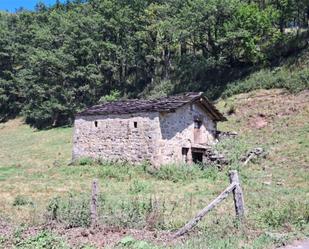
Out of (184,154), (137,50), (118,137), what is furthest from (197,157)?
(137,50)

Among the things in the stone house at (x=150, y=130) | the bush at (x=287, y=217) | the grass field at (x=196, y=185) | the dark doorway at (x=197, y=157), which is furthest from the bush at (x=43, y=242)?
the dark doorway at (x=197, y=157)

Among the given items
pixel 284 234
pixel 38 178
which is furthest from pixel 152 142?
pixel 284 234

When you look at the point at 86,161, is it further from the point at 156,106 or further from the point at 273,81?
the point at 273,81

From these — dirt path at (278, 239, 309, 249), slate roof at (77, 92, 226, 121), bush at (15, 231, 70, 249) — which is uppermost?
slate roof at (77, 92, 226, 121)

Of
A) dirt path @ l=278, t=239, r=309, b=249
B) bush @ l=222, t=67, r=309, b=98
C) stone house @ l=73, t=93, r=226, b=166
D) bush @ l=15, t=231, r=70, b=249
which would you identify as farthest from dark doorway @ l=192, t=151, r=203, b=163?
bush @ l=15, t=231, r=70, b=249

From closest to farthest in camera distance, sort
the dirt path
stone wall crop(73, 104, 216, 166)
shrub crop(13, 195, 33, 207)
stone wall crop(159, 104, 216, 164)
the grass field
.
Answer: the dirt path, the grass field, shrub crop(13, 195, 33, 207), stone wall crop(73, 104, 216, 166), stone wall crop(159, 104, 216, 164)

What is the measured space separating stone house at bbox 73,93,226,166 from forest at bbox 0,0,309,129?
13.7 m

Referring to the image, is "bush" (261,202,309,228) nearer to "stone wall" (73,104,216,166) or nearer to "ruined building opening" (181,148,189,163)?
"stone wall" (73,104,216,166)

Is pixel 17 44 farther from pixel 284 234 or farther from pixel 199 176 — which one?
pixel 284 234

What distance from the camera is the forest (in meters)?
39.5

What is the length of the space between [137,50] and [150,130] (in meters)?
30.9

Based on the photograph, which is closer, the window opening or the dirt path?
the dirt path

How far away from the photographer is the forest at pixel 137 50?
3953 cm

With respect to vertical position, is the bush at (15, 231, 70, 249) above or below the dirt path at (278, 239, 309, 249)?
above
